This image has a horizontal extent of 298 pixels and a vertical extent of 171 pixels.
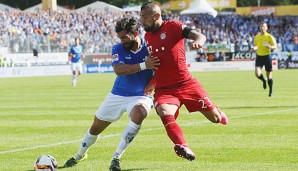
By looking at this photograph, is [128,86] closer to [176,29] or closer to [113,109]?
[113,109]

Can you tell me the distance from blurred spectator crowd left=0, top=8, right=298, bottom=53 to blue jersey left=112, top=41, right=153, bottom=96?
41276mm

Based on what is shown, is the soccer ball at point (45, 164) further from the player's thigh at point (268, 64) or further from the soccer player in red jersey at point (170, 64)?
the player's thigh at point (268, 64)

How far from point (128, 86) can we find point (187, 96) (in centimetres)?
88

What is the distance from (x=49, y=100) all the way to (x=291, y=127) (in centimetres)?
1202

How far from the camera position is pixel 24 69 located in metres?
50.6

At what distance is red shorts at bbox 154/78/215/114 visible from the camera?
31.1ft

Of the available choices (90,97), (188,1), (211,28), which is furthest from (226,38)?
(90,97)

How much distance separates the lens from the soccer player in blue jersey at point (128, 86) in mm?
9375

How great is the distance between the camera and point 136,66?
9383mm

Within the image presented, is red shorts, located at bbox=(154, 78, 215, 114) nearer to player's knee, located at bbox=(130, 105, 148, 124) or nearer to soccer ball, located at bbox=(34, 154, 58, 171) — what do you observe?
player's knee, located at bbox=(130, 105, 148, 124)

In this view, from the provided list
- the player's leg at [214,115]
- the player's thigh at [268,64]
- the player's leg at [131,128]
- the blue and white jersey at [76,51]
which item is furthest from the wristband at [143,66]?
the blue and white jersey at [76,51]

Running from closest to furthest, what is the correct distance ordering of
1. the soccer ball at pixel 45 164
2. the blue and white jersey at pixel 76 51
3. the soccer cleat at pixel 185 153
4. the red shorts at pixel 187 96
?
the soccer cleat at pixel 185 153 → the soccer ball at pixel 45 164 → the red shorts at pixel 187 96 → the blue and white jersey at pixel 76 51

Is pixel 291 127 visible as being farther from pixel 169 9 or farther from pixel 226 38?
pixel 169 9

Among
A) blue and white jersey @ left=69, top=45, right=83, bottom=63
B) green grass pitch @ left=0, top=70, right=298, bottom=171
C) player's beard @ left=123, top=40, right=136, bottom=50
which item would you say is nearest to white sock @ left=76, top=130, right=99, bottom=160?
green grass pitch @ left=0, top=70, right=298, bottom=171
